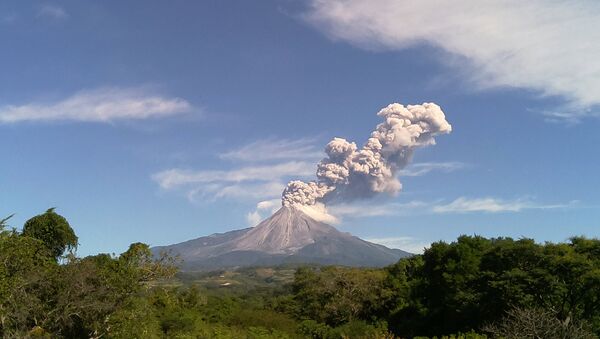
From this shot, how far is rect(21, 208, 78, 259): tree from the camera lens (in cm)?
5344

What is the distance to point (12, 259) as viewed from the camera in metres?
24.9

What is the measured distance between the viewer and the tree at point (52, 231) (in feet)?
175

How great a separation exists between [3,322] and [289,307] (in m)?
56.9

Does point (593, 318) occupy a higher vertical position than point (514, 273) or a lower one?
lower

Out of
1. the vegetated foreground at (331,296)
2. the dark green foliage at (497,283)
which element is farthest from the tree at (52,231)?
the dark green foliage at (497,283)

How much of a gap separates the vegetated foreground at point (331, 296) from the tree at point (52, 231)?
134mm

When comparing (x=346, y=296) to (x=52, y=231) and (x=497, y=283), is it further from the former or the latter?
(x=52, y=231)

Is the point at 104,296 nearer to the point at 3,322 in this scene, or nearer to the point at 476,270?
the point at 3,322

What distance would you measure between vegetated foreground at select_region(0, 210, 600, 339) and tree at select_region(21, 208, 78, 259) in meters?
0.13

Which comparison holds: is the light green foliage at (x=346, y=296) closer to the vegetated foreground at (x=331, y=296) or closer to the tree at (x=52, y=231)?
the vegetated foreground at (x=331, y=296)

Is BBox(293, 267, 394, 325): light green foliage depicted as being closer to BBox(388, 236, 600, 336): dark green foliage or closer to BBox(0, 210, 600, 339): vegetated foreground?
BBox(0, 210, 600, 339): vegetated foreground

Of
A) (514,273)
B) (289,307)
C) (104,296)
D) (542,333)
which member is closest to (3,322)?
(104,296)

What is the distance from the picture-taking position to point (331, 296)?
70375 mm

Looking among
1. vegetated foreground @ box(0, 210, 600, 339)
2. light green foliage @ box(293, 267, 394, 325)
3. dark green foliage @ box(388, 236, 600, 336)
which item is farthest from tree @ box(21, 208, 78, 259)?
dark green foliage @ box(388, 236, 600, 336)
